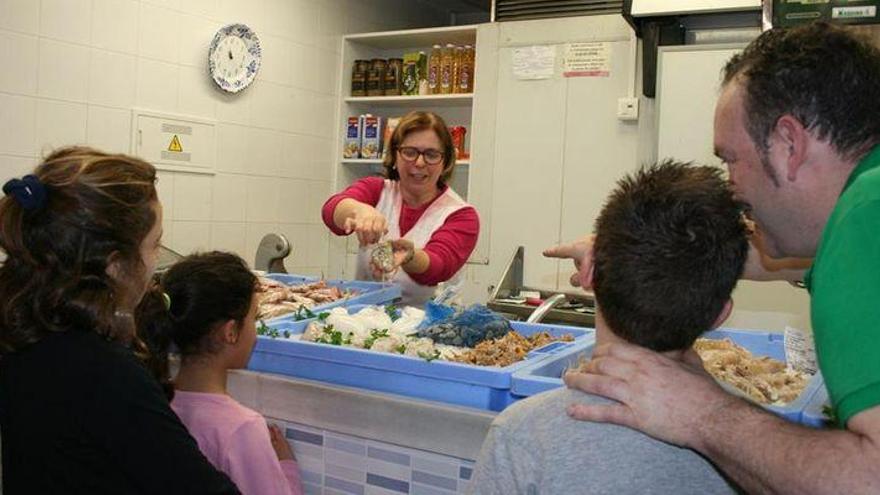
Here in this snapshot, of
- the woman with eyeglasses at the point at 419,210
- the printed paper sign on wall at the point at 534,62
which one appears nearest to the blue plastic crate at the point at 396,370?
the woman with eyeglasses at the point at 419,210

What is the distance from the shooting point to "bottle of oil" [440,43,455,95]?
4871 mm

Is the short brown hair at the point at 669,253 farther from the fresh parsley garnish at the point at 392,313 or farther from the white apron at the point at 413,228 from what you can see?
the white apron at the point at 413,228

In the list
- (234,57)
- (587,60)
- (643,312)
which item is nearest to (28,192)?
(643,312)

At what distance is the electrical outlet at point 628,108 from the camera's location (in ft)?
13.4

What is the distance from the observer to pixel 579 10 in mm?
4328

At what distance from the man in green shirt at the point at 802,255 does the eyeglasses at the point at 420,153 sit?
1.66m

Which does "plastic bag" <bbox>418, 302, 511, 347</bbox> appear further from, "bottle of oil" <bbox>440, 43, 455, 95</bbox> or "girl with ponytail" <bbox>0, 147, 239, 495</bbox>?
"bottle of oil" <bbox>440, 43, 455, 95</bbox>

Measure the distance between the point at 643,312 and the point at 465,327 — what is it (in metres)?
0.79

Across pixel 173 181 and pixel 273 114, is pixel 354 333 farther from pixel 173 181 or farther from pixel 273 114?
pixel 273 114

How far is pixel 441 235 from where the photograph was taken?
9.42 feet

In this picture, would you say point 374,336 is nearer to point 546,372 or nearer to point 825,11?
point 546,372

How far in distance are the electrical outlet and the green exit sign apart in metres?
0.89

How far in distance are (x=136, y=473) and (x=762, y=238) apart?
3.53 feet

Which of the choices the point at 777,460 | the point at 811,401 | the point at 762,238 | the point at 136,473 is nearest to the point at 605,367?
the point at 777,460
